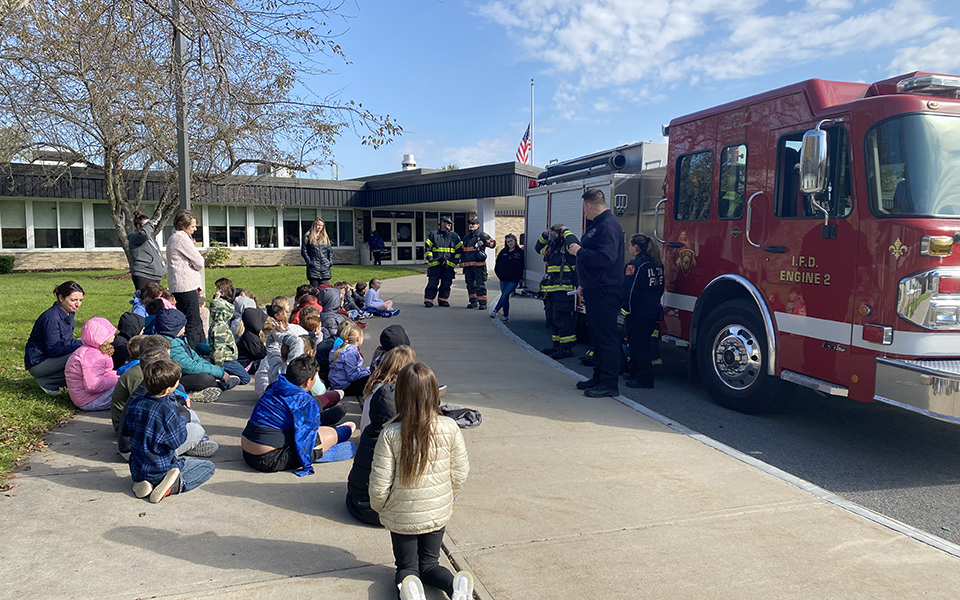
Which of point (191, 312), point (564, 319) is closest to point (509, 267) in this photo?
point (564, 319)

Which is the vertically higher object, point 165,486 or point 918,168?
point 918,168

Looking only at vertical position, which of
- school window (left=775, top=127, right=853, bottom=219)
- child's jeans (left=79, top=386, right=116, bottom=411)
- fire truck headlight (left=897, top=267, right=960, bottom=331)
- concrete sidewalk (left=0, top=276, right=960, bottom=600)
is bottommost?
concrete sidewalk (left=0, top=276, right=960, bottom=600)

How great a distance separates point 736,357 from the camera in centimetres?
634

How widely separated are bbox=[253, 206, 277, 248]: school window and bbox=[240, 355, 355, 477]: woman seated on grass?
2549cm

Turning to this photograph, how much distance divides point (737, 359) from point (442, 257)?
8.26 meters

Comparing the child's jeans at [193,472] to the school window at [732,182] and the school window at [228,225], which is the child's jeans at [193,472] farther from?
the school window at [228,225]

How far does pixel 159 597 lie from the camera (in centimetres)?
304

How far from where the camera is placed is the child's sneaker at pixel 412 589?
2.99 metres

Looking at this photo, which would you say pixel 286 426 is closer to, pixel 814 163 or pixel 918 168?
pixel 814 163

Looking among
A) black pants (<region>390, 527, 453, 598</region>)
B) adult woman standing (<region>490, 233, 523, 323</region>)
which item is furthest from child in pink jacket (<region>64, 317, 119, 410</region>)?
adult woman standing (<region>490, 233, 523, 323</region>)

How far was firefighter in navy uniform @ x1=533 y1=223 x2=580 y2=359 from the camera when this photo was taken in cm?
909

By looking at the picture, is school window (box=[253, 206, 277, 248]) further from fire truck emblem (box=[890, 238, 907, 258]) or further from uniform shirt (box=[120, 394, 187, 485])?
fire truck emblem (box=[890, 238, 907, 258])

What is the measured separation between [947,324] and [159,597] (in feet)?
17.0

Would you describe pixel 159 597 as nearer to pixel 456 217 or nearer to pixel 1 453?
pixel 1 453
